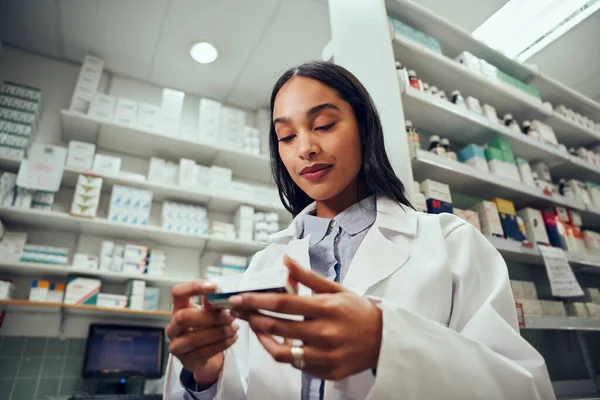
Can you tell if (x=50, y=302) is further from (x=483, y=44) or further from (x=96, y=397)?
(x=483, y=44)

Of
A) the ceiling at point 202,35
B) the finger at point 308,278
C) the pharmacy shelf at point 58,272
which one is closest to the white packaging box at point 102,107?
the ceiling at point 202,35

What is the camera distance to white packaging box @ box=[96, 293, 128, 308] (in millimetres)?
2725

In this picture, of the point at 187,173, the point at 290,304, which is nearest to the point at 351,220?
the point at 290,304

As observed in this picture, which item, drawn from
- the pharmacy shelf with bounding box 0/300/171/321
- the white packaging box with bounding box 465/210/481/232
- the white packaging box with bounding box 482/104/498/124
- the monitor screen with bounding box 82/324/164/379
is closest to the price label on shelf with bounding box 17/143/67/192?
the pharmacy shelf with bounding box 0/300/171/321

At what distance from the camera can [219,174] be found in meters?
3.51

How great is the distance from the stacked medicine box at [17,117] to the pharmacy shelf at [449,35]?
2.83m

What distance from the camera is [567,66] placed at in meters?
3.92

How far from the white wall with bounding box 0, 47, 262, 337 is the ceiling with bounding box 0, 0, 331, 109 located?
13 cm

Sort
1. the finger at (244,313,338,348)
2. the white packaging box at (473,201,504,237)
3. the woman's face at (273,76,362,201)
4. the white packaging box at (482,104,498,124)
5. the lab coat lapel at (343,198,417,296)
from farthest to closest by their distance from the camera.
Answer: the white packaging box at (482,104,498,124), the white packaging box at (473,201,504,237), the woman's face at (273,76,362,201), the lab coat lapel at (343,198,417,296), the finger at (244,313,338,348)

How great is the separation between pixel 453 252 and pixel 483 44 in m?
2.43

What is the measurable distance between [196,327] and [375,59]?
1.65 metres

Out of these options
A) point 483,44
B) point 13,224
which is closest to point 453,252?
point 483,44

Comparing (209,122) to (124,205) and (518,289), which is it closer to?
(124,205)

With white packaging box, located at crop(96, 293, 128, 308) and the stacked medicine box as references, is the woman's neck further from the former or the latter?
the stacked medicine box
